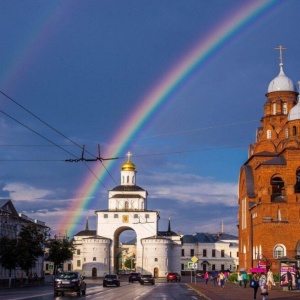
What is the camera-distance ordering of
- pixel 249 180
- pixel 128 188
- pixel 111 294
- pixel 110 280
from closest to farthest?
pixel 111 294
pixel 110 280
pixel 249 180
pixel 128 188

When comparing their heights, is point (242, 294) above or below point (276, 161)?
below

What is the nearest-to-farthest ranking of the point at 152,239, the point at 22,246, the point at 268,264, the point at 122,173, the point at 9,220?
the point at 22,246
the point at 268,264
the point at 9,220
the point at 152,239
the point at 122,173

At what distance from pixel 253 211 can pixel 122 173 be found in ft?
169

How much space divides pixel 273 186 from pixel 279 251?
996cm

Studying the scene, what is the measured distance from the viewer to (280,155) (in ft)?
252

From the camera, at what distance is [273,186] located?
3014 inches

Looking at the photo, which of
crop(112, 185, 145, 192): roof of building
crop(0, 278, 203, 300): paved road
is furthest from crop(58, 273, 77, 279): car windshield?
crop(112, 185, 145, 192): roof of building

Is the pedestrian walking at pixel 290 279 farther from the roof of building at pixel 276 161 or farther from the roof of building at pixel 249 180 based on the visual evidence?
the roof of building at pixel 249 180

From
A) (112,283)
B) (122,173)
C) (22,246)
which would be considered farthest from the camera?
(122,173)

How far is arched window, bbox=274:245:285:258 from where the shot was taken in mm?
69500

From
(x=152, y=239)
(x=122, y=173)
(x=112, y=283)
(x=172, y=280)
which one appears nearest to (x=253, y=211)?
(x=172, y=280)

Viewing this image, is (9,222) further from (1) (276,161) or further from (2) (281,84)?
(2) (281,84)

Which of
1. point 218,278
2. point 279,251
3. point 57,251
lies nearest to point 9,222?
point 57,251

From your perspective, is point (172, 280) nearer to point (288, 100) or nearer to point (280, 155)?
point (280, 155)
